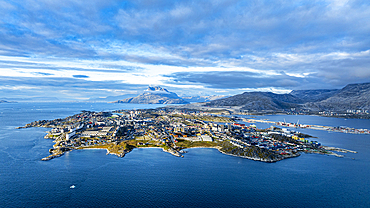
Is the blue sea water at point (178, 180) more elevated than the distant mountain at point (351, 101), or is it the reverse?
the distant mountain at point (351, 101)

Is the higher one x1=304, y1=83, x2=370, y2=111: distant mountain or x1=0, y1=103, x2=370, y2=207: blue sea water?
x1=304, y1=83, x2=370, y2=111: distant mountain

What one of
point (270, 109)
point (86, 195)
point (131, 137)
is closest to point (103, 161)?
point (86, 195)

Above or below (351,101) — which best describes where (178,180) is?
below

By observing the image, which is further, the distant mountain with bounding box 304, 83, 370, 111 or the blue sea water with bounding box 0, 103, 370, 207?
the distant mountain with bounding box 304, 83, 370, 111

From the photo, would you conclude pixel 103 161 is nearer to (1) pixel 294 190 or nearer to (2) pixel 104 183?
(2) pixel 104 183

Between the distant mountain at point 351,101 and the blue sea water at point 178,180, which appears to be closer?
the blue sea water at point 178,180

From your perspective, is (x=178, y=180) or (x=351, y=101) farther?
(x=351, y=101)
